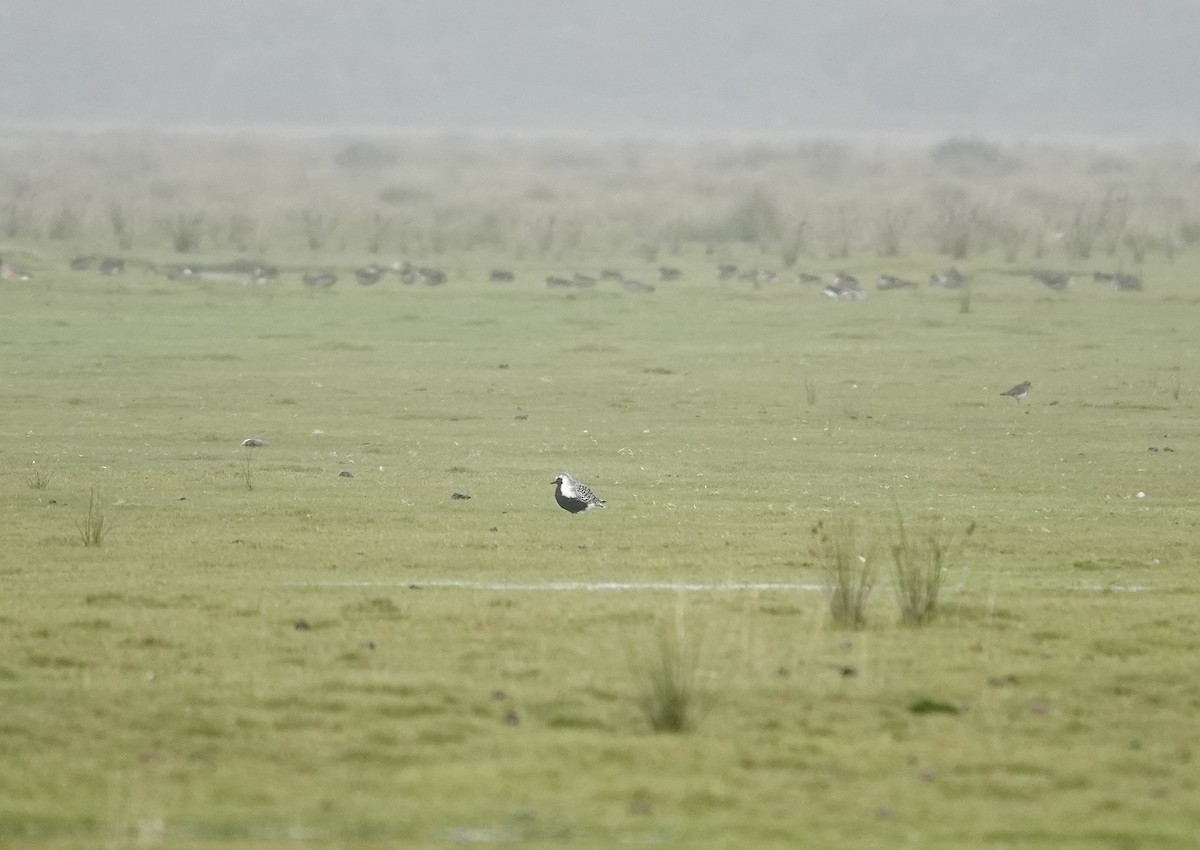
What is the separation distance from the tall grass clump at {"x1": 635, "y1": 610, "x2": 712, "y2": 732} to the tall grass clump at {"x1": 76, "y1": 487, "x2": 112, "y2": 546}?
5402mm

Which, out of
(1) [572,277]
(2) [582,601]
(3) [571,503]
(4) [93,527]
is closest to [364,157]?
(1) [572,277]

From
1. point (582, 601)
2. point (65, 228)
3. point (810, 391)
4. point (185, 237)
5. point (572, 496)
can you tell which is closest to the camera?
point (582, 601)

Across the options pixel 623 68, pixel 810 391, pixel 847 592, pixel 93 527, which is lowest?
pixel 93 527

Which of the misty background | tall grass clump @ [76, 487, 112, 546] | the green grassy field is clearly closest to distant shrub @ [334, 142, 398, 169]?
the misty background

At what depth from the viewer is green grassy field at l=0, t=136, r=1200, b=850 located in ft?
25.6

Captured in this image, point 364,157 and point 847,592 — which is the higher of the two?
point 364,157

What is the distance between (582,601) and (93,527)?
4.03m

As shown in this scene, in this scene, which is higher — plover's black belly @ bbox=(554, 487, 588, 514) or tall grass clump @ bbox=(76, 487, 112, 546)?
plover's black belly @ bbox=(554, 487, 588, 514)

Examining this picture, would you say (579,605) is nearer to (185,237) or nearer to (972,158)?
(185,237)

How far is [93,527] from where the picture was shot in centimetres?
1413

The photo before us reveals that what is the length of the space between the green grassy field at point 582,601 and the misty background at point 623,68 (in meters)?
125

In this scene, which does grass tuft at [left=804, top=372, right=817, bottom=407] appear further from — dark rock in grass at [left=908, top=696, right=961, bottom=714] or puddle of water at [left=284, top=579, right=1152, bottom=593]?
dark rock in grass at [left=908, top=696, right=961, bottom=714]

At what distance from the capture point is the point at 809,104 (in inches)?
5969

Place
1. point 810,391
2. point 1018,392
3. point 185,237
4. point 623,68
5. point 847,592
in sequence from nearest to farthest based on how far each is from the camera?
1. point 847,592
2. point 1018,392
3. point 810,391
4. point 185,237
5. point 623,68
